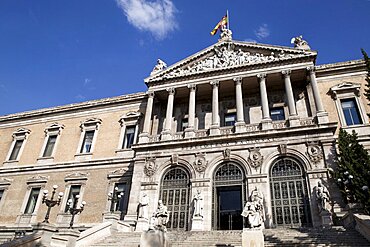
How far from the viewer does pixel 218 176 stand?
17.8m

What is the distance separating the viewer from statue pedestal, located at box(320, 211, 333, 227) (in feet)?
46.5

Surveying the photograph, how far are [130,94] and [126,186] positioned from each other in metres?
8.01

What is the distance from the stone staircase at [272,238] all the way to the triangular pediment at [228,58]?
37.5ft

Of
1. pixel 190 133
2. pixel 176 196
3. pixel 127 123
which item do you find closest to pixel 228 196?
pixel 176 196

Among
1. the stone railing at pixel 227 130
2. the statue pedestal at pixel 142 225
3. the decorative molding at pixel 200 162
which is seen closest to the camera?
the statue pedestal at pixel 142 225

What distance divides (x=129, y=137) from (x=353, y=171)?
15.5 m

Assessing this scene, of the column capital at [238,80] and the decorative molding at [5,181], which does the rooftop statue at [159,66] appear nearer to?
the column capital at [238,80]

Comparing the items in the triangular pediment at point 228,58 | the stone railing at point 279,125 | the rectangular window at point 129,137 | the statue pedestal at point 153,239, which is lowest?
the statue pedestal at point 153,239

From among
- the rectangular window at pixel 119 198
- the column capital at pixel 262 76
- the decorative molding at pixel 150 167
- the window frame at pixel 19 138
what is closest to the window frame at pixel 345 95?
the column capital at pixel 262 76

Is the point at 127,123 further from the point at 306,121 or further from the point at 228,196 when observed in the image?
the point at 306,121

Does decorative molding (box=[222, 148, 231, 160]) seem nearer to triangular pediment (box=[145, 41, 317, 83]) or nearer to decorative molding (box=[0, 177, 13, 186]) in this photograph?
triangular pediment (box=[145, 41, 317, 83])

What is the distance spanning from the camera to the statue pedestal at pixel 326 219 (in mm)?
14172

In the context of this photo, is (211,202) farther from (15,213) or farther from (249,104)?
(15,213)

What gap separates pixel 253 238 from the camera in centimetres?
1073
